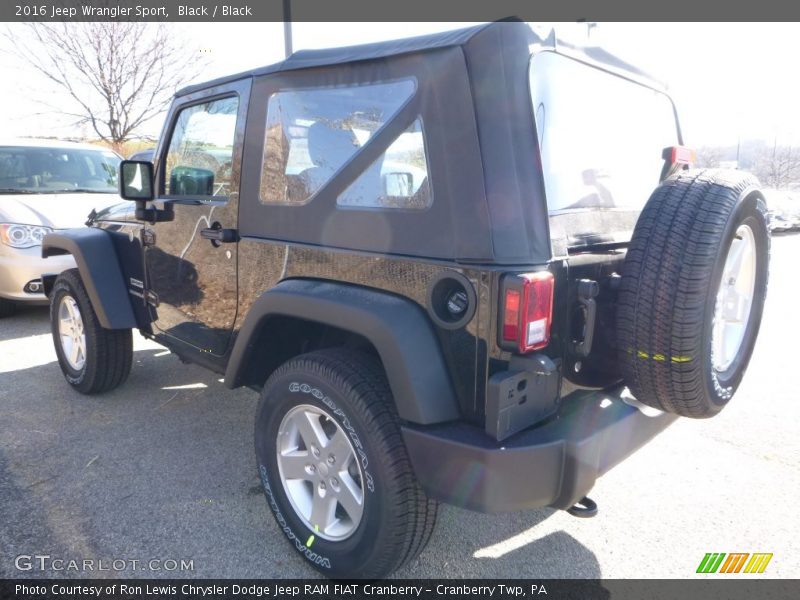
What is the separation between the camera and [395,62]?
6.64 ft

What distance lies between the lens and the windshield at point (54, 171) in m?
6.15

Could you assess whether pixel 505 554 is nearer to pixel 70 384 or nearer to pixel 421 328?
pixel 421 328

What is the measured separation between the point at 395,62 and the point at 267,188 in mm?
836

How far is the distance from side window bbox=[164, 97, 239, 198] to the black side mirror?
118 mm

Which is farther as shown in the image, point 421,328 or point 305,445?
point 305,445

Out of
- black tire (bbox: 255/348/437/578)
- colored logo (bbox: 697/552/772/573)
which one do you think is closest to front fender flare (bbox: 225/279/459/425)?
black tire (bbox: 255/348/437/578)

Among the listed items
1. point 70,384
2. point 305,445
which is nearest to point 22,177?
point 70,384

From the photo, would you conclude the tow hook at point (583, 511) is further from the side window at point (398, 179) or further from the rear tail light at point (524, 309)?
the side window at point (398, 179)

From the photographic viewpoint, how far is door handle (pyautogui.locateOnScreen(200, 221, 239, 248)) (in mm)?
2686

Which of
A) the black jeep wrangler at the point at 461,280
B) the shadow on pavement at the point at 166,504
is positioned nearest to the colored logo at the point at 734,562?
the shadow on pavement at the point at 166,504

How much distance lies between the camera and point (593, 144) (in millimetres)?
2330

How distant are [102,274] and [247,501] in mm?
1798

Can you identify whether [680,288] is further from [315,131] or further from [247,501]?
[247,501]
